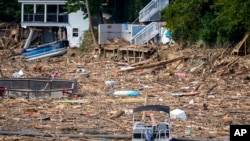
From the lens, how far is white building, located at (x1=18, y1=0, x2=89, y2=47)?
6706 centimetres

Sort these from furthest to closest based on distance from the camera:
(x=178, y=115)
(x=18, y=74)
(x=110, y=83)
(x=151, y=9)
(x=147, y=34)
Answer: (x=151, y=9) < (x=147, y=34) < (x=18, y=74) < (x=110, y=83) < (x=178, y=115)

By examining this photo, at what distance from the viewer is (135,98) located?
33.5m

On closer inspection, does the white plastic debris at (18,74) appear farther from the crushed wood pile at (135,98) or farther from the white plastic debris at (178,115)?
the white plastic debris at (178,115)

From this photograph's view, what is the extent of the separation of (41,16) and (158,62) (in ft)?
75.9

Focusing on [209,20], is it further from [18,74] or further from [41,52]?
[41,52]

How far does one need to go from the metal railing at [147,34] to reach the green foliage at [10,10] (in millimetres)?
15903

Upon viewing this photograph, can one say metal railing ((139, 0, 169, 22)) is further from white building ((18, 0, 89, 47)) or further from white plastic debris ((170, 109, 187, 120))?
white plastic debris ((170, 109, 187, 120))

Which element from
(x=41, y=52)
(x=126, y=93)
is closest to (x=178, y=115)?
(x=126, y=93)

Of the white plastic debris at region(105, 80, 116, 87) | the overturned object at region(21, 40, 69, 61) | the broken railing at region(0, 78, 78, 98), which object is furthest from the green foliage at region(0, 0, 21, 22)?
the broken railing at region(0, 78, 78, 98)

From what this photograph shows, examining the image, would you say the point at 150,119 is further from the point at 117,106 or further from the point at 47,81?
the point at 47,81

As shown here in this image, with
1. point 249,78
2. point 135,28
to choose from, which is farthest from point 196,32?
point 135,28

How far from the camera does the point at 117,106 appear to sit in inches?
1209

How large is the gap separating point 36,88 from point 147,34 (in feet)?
76.0

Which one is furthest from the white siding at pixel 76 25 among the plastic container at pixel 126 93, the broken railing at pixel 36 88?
the broken railing at pixel 36 88
